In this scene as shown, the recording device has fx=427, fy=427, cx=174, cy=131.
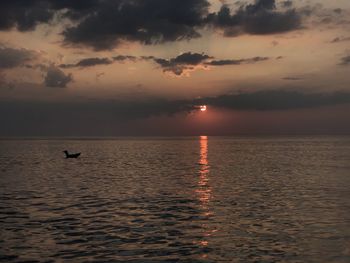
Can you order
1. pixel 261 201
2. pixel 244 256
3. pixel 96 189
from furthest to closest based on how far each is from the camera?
pixel 96 189 < pixel 261 201 < pixel 244 256

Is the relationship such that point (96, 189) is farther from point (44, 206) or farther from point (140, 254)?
point (140, 254)

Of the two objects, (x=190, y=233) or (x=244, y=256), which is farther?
(x=190, y=233)

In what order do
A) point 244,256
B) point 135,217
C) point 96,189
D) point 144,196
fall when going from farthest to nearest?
1. point 96,189
2. point 144,196
3. point 135,217
4. point 244,256

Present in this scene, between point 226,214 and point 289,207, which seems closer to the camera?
point 226,214

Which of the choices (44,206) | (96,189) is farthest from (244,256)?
(96,189)

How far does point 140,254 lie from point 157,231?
14.5 ft

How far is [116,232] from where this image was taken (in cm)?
2214

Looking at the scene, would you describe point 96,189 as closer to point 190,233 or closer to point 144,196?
point 144,196

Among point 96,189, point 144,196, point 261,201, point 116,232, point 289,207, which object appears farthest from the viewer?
point 96,189

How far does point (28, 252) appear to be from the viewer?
724 inches

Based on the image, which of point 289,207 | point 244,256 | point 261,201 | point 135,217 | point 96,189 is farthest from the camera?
point 96,189

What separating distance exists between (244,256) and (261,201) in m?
15.2

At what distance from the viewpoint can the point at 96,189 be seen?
40.1m

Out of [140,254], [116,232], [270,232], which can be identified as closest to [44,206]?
[116,232]
